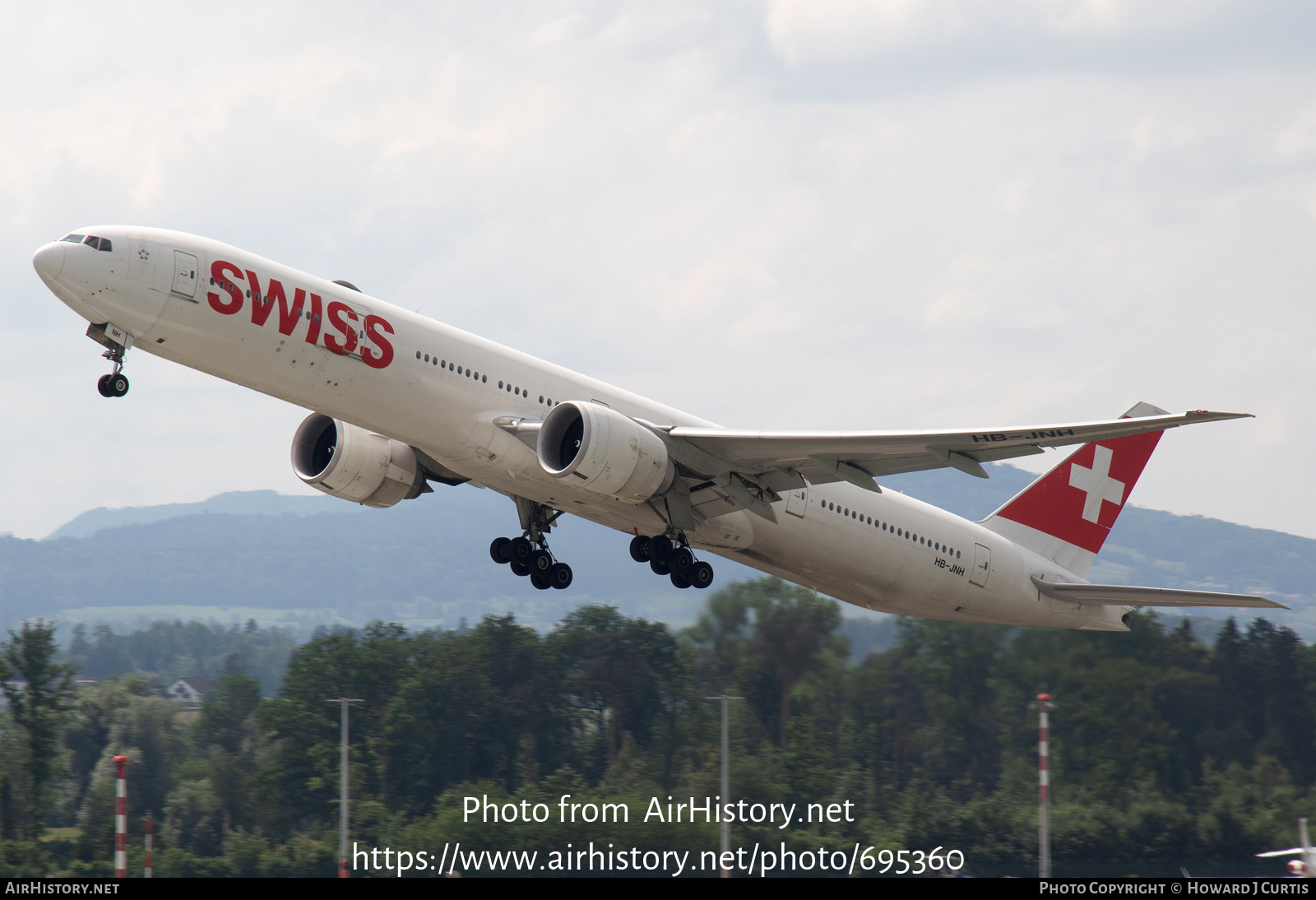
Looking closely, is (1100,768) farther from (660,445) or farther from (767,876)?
(660,445)

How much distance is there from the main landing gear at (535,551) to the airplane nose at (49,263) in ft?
33.9

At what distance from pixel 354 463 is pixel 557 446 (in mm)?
5350

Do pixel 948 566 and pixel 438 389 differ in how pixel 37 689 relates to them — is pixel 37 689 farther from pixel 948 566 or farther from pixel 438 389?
pixel 948 566

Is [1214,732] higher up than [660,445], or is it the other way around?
[660,445]

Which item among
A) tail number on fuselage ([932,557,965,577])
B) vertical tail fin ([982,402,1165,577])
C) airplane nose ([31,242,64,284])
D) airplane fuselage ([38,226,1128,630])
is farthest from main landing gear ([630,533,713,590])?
airplane nose ([31,242,64,284])

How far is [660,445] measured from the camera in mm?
24250

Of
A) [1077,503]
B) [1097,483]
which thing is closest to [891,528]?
[1077,503]

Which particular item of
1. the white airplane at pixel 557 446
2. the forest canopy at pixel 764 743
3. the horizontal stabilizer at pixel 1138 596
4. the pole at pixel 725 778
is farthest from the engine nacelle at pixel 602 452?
the forest canopy at pixel 764 743

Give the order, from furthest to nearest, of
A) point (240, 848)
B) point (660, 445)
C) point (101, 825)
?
point (101, 825) < point (240, 848) < point (660, 445)

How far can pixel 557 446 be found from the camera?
78.0 feet

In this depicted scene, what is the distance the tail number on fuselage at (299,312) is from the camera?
2184 centimetres

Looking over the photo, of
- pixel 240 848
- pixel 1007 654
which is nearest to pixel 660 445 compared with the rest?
pixel 1007 654

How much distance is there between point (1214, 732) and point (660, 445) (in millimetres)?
26955

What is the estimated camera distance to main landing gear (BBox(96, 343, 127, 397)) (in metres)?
21.8
